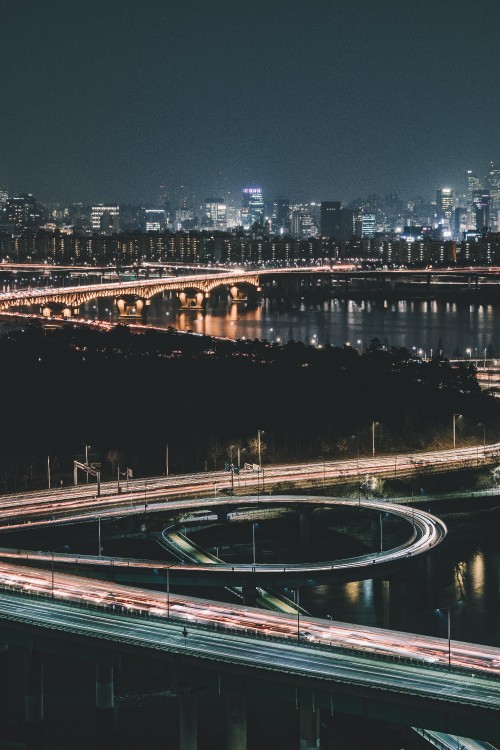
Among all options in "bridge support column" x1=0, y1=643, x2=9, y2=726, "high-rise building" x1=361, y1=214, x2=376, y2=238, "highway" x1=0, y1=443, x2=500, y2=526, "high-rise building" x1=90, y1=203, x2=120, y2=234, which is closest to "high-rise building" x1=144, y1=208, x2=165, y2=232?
"high-rise building" x1=90, y1=203, x2=120, y2=234

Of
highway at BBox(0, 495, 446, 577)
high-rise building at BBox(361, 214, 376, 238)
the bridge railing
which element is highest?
high-rise building at BBox(361, 214, 376, 238)

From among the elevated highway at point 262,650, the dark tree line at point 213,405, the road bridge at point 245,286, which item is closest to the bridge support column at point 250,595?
the elevated highway at point 262,650

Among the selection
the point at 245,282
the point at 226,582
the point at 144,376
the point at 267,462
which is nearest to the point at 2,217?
the point at 245,282

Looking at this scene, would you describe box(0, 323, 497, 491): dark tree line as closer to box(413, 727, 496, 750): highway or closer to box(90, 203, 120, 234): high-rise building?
box(413, 727, 496, 750): highway

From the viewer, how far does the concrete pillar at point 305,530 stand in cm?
1220

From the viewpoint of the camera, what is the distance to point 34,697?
8.06 metres

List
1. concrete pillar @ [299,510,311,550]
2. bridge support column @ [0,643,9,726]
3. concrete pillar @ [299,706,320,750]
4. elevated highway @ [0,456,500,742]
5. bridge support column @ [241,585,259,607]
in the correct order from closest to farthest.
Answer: elevated highway @ [0,456,500,742]
concrete pillar @ [299,706,320,750]
bridge support column @ [0,643,9,726]
bridge support column @ [241,585,259,607]
concrete pillar @ [299,510,311,550]

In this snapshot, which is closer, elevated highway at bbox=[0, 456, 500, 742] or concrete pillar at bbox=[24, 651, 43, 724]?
elevated highway at bbox=[0, 456, 500, 742]

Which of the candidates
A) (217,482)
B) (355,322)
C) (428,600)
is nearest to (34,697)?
(428,600)

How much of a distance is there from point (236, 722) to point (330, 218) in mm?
82950

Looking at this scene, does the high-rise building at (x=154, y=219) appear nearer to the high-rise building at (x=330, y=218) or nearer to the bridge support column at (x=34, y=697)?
the high-rise building at (x=330, y=218)

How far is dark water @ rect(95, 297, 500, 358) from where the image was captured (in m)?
29.8

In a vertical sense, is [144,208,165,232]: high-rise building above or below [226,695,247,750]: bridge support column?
above

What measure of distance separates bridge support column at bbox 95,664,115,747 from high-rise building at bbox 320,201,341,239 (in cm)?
8104
